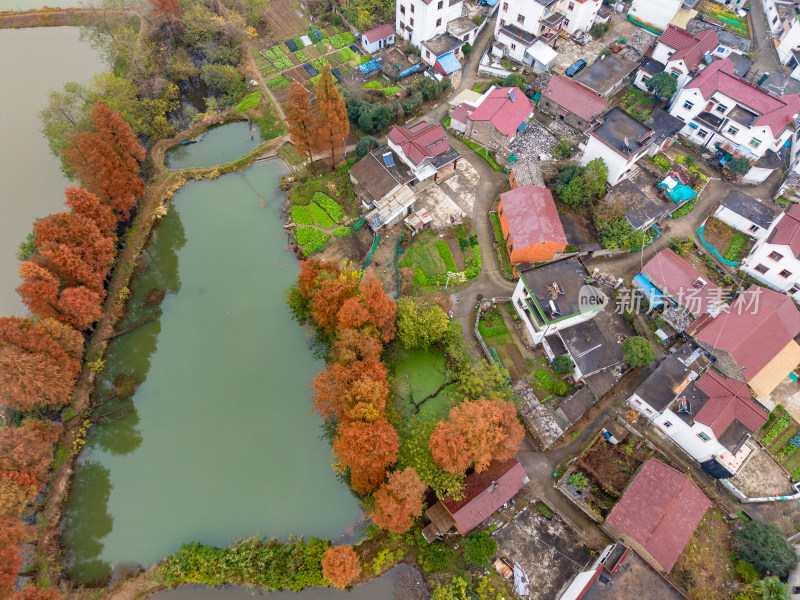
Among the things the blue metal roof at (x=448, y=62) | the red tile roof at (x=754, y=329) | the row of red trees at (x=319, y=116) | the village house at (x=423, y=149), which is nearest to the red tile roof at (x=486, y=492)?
the red tile roof at (x=754, y=329)

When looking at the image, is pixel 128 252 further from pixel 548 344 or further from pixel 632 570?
pixel 632 570

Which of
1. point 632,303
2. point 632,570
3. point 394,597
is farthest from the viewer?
point 632,303

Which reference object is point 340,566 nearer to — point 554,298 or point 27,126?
point 554,298

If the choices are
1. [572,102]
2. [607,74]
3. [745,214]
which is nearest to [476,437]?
[745,214]

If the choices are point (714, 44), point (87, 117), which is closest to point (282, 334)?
point (87, 117)

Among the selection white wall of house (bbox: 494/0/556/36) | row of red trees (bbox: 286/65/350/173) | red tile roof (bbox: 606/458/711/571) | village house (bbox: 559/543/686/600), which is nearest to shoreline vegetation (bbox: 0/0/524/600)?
row of red trees (bbox: 286/65/350/173)
